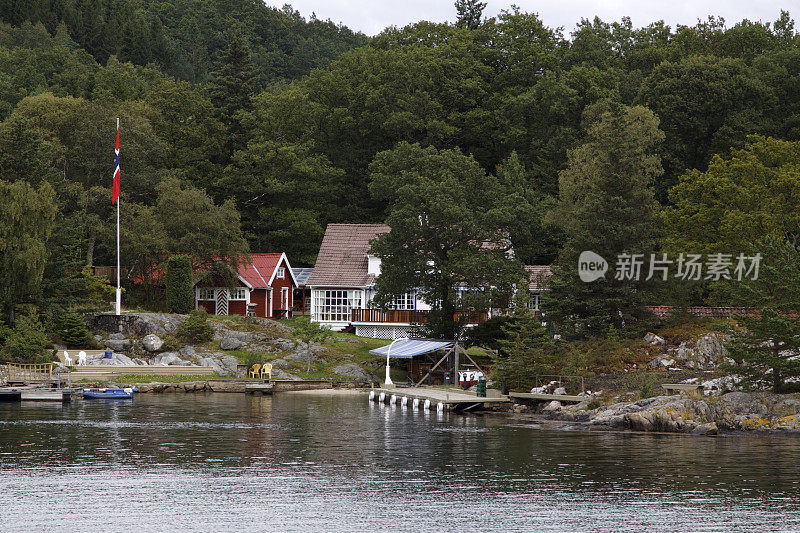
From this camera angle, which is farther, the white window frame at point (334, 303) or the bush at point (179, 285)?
the white window frame at point (334, 303)

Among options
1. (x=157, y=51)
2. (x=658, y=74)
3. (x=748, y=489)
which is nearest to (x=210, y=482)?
(x=748, y=489)

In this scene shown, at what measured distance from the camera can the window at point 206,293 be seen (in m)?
73.8

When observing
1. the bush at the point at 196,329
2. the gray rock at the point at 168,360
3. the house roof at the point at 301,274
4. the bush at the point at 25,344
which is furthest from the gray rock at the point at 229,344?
the house roof at the point at 301,274

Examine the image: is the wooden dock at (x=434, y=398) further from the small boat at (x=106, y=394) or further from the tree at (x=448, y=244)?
the small boat at (x=106, y=394)

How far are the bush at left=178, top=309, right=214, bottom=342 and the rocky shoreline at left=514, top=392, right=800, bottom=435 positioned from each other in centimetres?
2854

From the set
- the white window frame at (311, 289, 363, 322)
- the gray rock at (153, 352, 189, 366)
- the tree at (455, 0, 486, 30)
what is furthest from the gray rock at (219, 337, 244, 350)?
the tree at (455, 0, 486, 30)

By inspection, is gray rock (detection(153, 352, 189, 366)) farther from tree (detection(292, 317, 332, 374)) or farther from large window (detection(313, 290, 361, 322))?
large window (detection(313, 290, 361, 322))

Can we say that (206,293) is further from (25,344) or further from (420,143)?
(420,143)

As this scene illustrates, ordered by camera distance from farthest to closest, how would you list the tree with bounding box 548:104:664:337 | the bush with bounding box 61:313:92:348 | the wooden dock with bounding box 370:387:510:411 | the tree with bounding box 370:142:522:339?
the bush with bounding box 61:313:92:348 < the tree with bounding box 370:142:522:339 < the tree with bounding box 548:104:664:337 < the wooden dock with bounding box 370:387:510:411

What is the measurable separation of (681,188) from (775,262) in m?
21.3

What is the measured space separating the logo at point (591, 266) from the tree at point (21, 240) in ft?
109

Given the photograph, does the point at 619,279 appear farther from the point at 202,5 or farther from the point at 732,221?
the point at 202,5

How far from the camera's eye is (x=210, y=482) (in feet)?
93.9

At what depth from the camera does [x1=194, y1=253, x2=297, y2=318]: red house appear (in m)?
73.8
